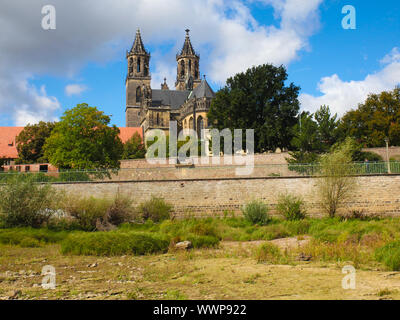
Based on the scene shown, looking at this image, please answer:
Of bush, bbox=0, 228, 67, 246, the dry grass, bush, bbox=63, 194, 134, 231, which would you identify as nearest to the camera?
the dry grass

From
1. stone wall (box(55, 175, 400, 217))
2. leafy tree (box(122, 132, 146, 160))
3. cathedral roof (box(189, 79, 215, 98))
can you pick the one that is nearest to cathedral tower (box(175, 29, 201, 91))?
cathedral roof (box(189, 79, 215, 98))

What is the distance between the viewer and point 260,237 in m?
20.4

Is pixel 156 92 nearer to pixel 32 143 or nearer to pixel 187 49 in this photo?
pixel 187 49

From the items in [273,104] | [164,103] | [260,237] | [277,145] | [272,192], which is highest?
[164,103]

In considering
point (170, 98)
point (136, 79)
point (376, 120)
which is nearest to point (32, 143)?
point (170, 98)

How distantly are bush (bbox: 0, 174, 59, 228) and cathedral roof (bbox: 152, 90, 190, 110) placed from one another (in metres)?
54.9

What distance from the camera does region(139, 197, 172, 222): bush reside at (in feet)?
77.3

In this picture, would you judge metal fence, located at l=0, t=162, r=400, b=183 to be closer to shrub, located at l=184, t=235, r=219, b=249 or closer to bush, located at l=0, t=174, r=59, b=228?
bush, located at l=0, t=174, r=59, b=228

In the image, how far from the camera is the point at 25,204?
20.3 metres

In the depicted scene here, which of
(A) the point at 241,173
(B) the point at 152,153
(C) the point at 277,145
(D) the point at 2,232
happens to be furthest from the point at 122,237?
(B) the point at 152,153

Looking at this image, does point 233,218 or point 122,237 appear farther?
point 233,218

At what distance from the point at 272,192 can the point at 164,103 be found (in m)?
53.9

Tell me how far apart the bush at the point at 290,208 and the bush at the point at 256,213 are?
1.04 meters
